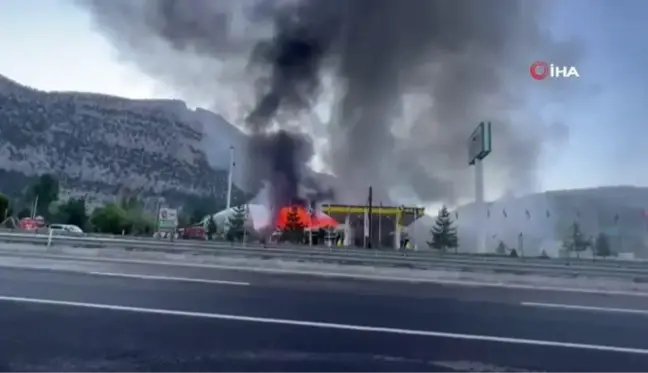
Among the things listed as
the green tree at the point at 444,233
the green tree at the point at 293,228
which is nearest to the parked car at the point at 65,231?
the green tree at the point at 293,228

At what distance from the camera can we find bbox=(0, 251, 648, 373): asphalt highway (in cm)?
246

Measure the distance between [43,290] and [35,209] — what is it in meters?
21.2

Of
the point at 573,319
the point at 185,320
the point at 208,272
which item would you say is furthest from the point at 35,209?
the point at 573,319

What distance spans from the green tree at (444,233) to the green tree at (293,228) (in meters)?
7.15

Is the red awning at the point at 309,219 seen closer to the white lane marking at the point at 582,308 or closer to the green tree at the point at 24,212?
the green tree at the point at 24,212

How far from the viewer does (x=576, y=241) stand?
23.2 metres

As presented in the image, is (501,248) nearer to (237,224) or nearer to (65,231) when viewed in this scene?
(237,224)

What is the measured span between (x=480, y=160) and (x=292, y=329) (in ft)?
63.4

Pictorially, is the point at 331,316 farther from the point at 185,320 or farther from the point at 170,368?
the point at 170,368

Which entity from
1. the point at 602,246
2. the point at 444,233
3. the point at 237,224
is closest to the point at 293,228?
the point at 237,224

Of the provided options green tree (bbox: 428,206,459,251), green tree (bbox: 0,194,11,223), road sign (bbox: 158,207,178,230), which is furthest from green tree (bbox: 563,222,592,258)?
green tree (bbox: 0,194,11,223)

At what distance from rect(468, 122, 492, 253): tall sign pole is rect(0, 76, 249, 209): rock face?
100ft

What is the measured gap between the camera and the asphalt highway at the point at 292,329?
246 cm

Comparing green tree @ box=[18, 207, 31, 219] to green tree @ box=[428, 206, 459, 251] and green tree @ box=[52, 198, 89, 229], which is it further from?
green tree @ box=[428, 206, 459, 251]
